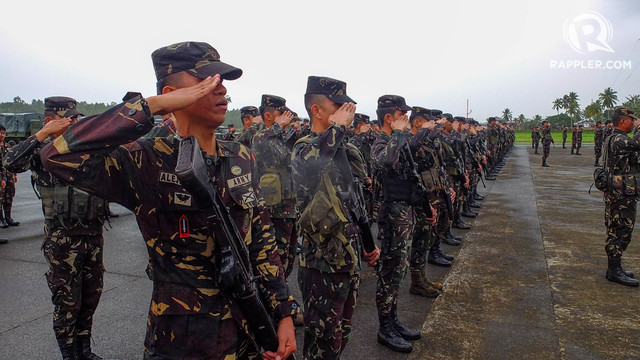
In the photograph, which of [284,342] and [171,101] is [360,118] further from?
[171,101]

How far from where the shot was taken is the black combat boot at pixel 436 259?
586 cm

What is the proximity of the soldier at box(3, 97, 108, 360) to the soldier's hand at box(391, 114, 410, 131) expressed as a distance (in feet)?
9.04

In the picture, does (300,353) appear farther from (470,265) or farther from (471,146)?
(471,146)

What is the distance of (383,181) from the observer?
13.5 feet

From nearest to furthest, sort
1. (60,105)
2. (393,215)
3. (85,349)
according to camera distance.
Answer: (85,349) → (60,105) → (393,215)

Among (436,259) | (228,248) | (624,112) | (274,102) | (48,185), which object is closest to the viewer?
(228,248)

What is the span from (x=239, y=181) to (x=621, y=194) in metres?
5.60

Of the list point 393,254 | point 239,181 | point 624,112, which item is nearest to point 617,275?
point 624,112

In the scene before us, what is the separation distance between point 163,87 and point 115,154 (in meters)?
0.35

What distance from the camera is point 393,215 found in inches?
153

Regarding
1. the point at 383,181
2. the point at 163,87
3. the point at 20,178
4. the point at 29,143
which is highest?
the point at 163,87

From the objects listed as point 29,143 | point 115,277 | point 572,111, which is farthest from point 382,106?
point 572,111

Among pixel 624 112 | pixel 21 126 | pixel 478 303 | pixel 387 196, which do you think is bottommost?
pixel 478 303

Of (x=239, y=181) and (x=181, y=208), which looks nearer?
(x=181, y=208)
